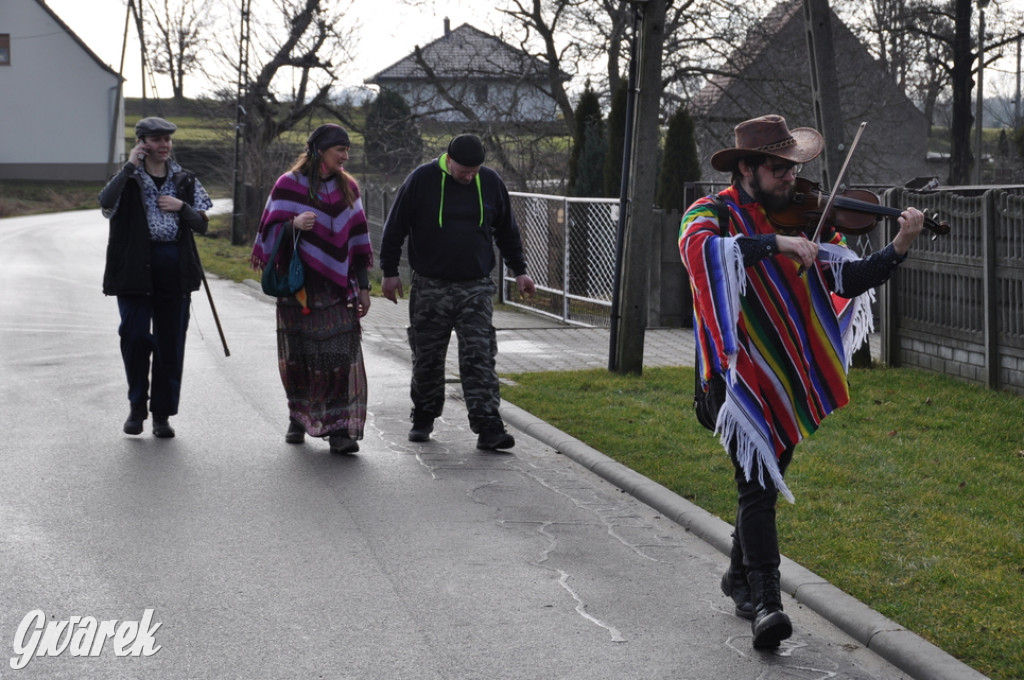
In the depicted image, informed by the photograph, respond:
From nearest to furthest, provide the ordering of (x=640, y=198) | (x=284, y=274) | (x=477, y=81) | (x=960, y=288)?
(x=284, y=274) → (x=960, y=288) → (x=640, y=198) → (x=477, y=81)

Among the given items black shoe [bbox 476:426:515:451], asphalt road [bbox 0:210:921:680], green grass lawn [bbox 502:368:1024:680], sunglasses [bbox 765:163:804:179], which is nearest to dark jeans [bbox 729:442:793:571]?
asphalt road [bbox 0:210:921:680]

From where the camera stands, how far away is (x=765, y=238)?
15.4ft

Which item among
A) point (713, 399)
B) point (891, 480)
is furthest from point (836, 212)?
point (891, 480)

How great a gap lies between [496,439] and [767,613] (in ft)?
12.6

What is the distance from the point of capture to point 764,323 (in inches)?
194

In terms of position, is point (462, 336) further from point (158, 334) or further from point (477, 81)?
point (477, 81)

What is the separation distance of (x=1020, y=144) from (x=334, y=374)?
133 ft

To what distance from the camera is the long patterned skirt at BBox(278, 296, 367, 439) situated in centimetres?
826

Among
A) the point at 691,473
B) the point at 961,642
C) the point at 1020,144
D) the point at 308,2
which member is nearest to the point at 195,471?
the point at 691,473

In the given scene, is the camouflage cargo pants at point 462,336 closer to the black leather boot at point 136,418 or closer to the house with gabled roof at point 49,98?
the black leather boot at point 136,418

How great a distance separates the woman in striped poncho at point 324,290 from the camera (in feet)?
26.8

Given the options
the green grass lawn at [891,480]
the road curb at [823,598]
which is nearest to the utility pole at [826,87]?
the green grass lawn at [891,480]

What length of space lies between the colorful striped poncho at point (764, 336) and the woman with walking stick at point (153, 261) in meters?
4.27

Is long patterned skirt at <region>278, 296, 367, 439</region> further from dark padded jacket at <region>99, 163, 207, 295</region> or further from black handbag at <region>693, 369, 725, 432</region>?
black handbag at <region>693, 369, 725, 432</region>
